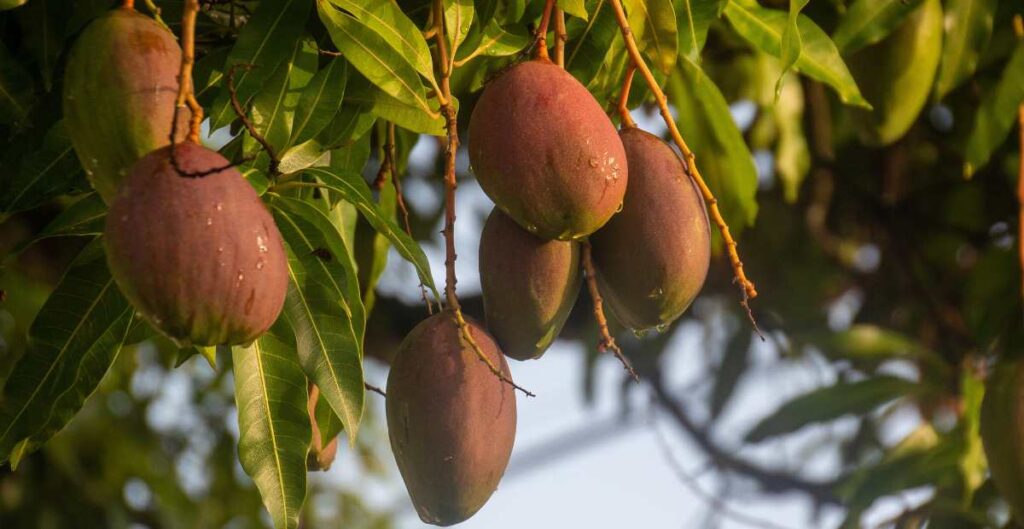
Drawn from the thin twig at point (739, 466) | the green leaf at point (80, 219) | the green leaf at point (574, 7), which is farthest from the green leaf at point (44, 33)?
the thin twig at point (739, 466)

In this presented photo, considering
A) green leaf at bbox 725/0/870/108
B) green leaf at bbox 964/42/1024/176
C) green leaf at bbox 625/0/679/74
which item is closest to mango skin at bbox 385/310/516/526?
green leaf at bbox 625/0/679/74

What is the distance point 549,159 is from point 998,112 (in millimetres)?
619

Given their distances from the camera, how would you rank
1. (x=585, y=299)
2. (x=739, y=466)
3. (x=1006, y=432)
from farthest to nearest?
(x=739, y=466)
(x=585, y=299)
(x=1006, y=432)

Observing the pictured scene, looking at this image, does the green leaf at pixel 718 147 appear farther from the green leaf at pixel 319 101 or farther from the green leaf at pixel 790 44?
the green leaf at pixel 319 101

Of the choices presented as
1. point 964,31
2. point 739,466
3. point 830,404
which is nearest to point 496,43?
point 964,31

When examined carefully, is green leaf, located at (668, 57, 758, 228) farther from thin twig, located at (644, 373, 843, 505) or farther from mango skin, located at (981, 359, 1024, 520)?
thin twig, located at (644, 373, 843, 505)

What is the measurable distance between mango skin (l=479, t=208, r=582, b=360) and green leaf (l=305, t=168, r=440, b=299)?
0.04 metres

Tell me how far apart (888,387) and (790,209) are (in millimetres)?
534

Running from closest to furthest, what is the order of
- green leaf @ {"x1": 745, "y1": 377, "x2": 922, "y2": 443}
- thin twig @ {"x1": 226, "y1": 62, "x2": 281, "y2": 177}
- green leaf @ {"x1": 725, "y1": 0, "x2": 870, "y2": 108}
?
thin twig @ {"x1": 226, "y1": 62, "x2": 281, "y2": 177}, green leaf @ {"x1": 725, "y1": 0, "x2": 870, "y2": 108}, green leaf @ {"x1": 745, "y1": 377, "x2": 922, "y2": 443}

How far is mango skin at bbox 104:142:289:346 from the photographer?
23.9 inches

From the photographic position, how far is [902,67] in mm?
1241

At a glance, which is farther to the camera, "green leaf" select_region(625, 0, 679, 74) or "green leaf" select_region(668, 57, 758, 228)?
"green leaf" select_region(668, 57, 758, 228)

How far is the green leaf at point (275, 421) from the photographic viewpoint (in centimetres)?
85

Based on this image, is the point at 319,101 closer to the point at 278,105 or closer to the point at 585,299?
the point at 278,105
